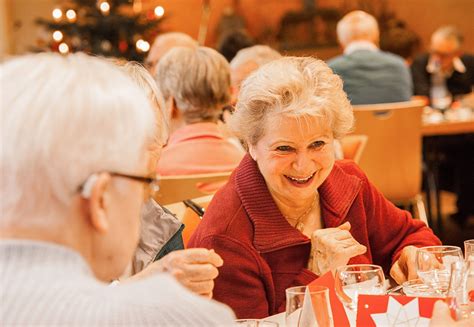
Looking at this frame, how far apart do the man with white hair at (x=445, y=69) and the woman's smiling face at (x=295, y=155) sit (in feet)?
17.4

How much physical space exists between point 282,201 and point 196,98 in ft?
4.52

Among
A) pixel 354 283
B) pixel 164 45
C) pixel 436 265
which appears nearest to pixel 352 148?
pixel 164 45

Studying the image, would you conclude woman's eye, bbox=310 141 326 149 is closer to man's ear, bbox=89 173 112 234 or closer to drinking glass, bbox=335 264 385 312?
drinking glass, bbox=335 264 385 312

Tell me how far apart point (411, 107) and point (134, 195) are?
3.96 meters

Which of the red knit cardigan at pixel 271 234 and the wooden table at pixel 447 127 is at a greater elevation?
the red knit cardigan at pixel 271 234

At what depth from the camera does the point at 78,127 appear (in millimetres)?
1118

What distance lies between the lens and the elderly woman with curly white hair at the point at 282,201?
7.23 feet

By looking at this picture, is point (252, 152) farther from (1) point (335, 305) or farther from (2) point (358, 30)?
(2) point (358, 30)

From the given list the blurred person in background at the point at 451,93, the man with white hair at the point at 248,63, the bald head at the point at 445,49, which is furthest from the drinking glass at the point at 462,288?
the bald head at the point at 445,49

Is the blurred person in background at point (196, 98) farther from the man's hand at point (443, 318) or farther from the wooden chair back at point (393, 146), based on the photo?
the man's hand at point (443, 318)

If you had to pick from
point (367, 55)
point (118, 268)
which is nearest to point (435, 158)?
point (367, 55)

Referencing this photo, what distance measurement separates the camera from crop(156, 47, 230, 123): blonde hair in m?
3.68

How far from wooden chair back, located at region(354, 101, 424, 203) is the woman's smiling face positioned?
262cm

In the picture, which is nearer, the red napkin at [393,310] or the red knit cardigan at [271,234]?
the red napkin at [393,310]
